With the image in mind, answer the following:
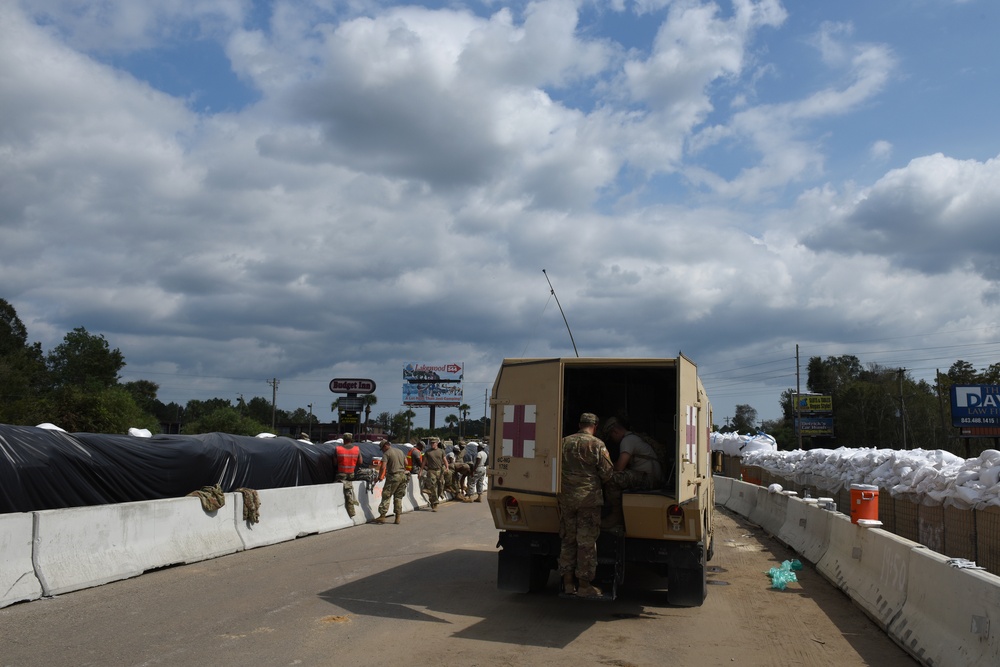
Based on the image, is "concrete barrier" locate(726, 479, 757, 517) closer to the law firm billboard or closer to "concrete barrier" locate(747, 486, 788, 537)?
"concrete barrier" locate(747, 486, 788, 537)

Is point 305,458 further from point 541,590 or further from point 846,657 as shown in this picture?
point 846,657

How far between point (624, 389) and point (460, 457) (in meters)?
15.9

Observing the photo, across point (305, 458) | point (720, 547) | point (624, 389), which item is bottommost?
point (720, 547)

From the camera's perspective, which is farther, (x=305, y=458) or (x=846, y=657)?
(x=305, y=458)

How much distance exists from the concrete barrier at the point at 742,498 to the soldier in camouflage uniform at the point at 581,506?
41.2ft

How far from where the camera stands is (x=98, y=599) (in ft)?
27.8

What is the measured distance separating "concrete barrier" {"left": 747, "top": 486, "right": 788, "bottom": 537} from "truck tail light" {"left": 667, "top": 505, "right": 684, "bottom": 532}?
802 cm

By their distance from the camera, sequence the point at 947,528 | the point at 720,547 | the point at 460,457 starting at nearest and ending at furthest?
the point at 947,528, the point at 720,547, the point at 460,457

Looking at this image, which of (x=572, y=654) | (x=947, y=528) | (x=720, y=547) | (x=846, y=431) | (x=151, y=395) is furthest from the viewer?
(x=151, y=395)

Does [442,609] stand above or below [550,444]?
below

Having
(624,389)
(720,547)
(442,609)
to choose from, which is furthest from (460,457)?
(442,609)

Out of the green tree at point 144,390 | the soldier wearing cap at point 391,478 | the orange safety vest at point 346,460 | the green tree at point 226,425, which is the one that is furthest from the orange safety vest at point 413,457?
the green tree at point 144,390

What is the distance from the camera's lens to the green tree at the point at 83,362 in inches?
3516

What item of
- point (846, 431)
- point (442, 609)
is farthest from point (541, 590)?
point (846, 431)
